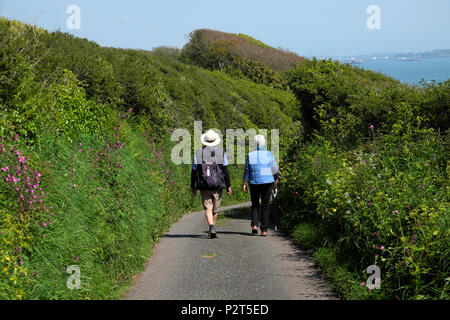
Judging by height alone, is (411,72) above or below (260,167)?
above

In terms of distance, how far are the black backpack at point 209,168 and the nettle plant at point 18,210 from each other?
4.46m

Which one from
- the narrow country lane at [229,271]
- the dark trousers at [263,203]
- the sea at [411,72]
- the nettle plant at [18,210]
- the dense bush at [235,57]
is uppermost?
the dense bush at [235,57]

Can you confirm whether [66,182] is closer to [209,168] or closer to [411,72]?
[209,168]

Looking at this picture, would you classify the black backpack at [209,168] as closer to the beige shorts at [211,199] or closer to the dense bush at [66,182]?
the beige shorts at [211,199]

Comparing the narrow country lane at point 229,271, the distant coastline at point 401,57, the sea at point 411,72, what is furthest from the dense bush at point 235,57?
the narrow country lane at point 229,271

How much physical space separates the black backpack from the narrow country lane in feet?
3.50

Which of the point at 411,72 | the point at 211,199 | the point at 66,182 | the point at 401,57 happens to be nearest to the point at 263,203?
the point at 211,199

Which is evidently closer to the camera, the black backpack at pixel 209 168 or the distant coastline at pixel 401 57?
the black backpack at pixel 209 168

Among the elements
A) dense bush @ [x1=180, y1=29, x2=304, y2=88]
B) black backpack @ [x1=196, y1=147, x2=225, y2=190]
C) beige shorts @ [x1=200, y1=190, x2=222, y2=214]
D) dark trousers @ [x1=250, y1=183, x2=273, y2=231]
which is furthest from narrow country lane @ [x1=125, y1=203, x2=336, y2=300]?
dense bush @ [x1=180, y1=29, x2=304, y2=88]

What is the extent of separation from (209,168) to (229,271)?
3.44 m

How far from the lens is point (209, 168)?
36.1 ft

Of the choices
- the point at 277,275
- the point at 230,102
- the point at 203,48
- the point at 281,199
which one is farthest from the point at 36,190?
the point at 203,48

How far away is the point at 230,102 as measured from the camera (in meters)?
36.2

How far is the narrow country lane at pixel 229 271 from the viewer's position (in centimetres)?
681
